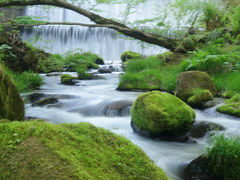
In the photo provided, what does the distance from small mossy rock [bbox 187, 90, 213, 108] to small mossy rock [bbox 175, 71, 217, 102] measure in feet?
0.82

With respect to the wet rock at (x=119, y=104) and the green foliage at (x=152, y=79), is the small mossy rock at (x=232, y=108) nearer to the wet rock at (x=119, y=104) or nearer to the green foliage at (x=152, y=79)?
the wet rock at (x=119, y=104)

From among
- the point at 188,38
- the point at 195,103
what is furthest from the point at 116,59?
the point at 195,103

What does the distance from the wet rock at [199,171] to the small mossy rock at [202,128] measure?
1.36 metres

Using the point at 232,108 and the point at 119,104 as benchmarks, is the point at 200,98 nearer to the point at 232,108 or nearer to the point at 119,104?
the point at 232,108

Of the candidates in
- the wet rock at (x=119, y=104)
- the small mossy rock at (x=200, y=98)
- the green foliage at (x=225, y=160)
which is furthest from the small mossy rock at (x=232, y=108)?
the green foliage at (x=225, y=160)

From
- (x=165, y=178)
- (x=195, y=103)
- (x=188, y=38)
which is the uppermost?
(x=188, y=38)

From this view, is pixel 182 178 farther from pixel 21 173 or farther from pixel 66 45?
pixel 66 45

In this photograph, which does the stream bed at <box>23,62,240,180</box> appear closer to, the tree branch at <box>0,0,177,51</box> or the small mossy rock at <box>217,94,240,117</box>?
the small mossy rock at <box>217,94,240,117</box>

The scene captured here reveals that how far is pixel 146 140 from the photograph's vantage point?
397 centimetres

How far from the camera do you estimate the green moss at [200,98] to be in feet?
17.9

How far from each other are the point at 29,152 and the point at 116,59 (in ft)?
61.0

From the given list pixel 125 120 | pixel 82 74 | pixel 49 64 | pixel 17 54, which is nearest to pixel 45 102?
pixel 125 120

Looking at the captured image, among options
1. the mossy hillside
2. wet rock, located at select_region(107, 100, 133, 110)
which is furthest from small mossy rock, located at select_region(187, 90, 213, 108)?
the mossy hillside

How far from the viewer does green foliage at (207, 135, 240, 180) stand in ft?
7.47
